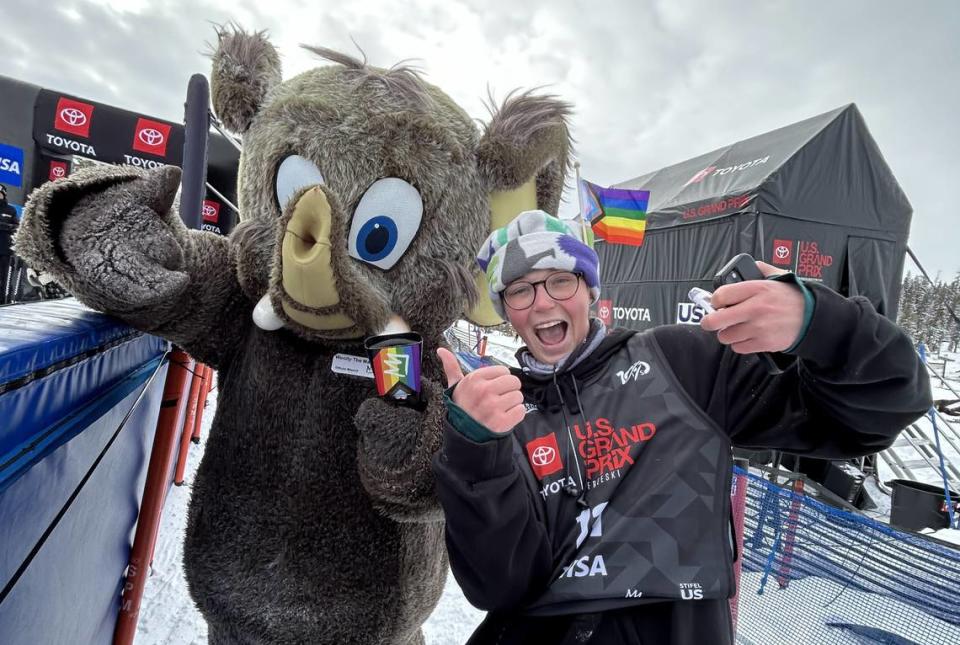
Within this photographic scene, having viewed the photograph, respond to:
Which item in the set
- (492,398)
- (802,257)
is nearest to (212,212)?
(492,398)

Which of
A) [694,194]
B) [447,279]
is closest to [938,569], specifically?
[447,279]

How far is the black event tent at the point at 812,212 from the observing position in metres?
6.22

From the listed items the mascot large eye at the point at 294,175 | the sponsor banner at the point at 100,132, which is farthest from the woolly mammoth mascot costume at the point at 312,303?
the sponsor banner at the point at 100,132

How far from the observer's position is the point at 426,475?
124 centimetres

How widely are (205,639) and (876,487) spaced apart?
338 inches

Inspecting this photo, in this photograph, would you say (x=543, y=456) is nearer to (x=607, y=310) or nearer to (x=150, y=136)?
(x=150, y=136)

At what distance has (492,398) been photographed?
1.02 m

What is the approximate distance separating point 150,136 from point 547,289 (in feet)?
20.6

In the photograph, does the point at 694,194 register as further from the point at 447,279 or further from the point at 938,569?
the point at 447,279

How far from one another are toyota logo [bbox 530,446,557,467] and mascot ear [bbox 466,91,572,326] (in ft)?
1.72

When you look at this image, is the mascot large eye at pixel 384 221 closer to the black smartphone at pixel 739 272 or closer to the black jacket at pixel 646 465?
the black jacket at pixel 646 465

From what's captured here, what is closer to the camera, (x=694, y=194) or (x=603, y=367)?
(x=603, y=367)

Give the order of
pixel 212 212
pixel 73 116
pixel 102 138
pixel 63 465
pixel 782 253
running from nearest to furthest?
pixel 63 465 < pixel 73 116 < pixel 102 138 < pixel 212 212 < pixel 782 253

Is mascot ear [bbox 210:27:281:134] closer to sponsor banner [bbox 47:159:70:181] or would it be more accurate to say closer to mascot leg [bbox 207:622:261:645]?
mascot leg [bbox 207:622:261:645]
